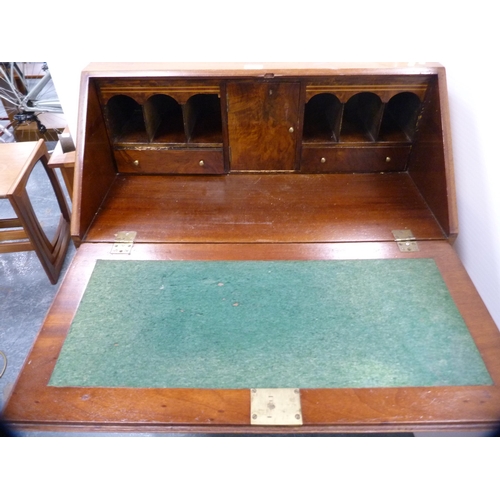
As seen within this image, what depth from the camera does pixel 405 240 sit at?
3.87 feet

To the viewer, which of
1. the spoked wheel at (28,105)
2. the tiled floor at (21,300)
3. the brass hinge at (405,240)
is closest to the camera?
the brass hinge at (405,240)

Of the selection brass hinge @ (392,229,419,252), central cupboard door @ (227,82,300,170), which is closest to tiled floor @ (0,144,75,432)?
central cupboard door @ (227,82,300,170)

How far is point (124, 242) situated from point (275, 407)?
65 cm

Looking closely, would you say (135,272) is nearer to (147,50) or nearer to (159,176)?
(159,176)

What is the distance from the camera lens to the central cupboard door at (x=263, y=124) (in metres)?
1.28

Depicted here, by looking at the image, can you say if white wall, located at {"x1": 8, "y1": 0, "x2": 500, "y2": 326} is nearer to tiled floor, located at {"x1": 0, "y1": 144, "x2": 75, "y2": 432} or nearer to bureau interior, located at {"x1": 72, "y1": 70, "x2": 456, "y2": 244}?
bureau interior, located at {"x1": 72, "y1": 70, "x2": 456, "y2": 244}

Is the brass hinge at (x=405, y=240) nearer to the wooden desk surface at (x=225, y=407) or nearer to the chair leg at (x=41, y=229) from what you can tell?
the wooden desk surface at (x=225, y=407)

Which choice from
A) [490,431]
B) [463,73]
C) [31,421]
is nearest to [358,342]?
[490,431]

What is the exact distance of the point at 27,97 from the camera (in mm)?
3041

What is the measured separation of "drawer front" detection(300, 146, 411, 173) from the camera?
1.40m

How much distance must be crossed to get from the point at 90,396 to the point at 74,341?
0.15m

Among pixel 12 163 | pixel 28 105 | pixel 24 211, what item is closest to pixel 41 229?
pixel 24 211

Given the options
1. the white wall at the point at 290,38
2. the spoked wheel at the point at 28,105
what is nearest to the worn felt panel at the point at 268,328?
the white wall at the point at 290,38

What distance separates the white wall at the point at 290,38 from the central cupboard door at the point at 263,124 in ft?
1.06
